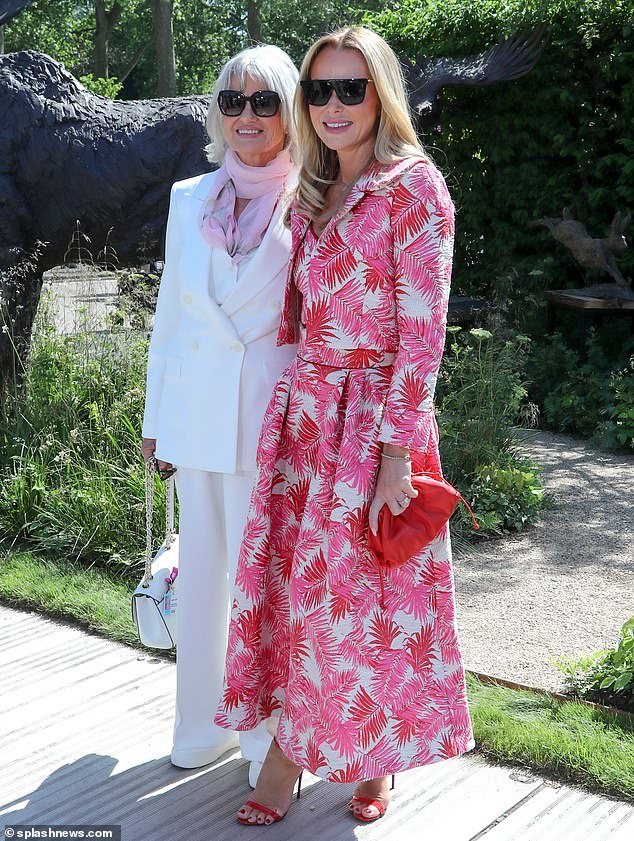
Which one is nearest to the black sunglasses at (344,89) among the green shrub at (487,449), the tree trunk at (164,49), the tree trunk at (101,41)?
the green shrub at (487,449)

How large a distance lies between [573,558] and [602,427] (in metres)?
2.35

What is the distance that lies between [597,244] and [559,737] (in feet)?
19.3

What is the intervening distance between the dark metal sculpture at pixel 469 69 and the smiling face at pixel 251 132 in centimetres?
627

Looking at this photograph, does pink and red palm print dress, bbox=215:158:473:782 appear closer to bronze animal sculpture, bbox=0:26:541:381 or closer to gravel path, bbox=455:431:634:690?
gravel path, bbox=455:431:634:690

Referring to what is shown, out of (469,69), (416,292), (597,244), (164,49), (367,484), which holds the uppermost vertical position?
(164,49)

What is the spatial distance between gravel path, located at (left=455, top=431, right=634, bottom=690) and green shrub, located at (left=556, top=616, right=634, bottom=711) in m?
0.11

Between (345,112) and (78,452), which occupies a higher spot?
(345,112)

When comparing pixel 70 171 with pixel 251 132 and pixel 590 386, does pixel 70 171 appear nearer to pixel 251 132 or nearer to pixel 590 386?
pixel 251 132

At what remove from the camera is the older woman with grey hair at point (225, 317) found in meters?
2.68

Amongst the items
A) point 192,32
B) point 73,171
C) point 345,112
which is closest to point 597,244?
point 73,171

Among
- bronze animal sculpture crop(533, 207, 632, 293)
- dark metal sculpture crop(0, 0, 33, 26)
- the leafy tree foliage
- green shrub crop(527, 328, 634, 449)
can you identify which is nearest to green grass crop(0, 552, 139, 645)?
dark metal sculpture crop(0, 0, 33, 26)

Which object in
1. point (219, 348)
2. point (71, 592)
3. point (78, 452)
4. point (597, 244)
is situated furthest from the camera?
point (597, 244)

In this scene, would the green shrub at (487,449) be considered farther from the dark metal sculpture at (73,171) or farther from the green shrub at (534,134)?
the green shrub at (534,134)

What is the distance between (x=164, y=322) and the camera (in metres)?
2.86
